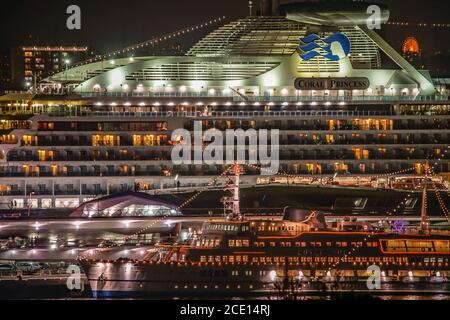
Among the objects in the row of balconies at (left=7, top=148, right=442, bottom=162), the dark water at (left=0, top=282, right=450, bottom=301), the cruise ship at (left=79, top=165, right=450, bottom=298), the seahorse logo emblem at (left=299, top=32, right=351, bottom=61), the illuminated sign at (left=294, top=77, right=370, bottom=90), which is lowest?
the dark water at (left=0, top=282, right=450, bottom=301)

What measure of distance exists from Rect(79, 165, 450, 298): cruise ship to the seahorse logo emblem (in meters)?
16.5

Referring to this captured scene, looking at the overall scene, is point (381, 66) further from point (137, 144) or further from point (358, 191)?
point (137, 144)

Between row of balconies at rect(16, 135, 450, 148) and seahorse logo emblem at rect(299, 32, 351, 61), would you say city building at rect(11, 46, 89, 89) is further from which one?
row of balconies at rect(16, 135, 450, 148)

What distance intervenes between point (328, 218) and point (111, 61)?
14396 mm

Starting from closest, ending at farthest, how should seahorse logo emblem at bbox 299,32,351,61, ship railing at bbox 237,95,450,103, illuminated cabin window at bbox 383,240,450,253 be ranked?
illuminated cabin window at bbox 383,240,450,253
ship railing at bbox 237,95,450,103
seahorse logo emblem at bbox 299,32,351,61

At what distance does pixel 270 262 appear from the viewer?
4000 cm

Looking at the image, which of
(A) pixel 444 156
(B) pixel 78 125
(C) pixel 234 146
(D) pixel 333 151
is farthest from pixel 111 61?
(A) pixel 444 156

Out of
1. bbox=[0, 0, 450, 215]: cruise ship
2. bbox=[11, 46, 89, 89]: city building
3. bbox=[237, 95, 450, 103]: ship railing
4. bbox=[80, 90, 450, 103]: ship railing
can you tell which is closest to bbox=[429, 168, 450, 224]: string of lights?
bbox=[0, 0, 450, 215]: cruise ship

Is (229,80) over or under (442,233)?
over

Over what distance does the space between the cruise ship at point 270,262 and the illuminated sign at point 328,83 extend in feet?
50.7

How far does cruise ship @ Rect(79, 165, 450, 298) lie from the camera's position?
39844 mm

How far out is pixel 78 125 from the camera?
5238cm

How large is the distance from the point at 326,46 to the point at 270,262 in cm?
1870

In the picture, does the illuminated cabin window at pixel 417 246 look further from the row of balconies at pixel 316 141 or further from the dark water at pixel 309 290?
the row of balconies at pixel 316 141
